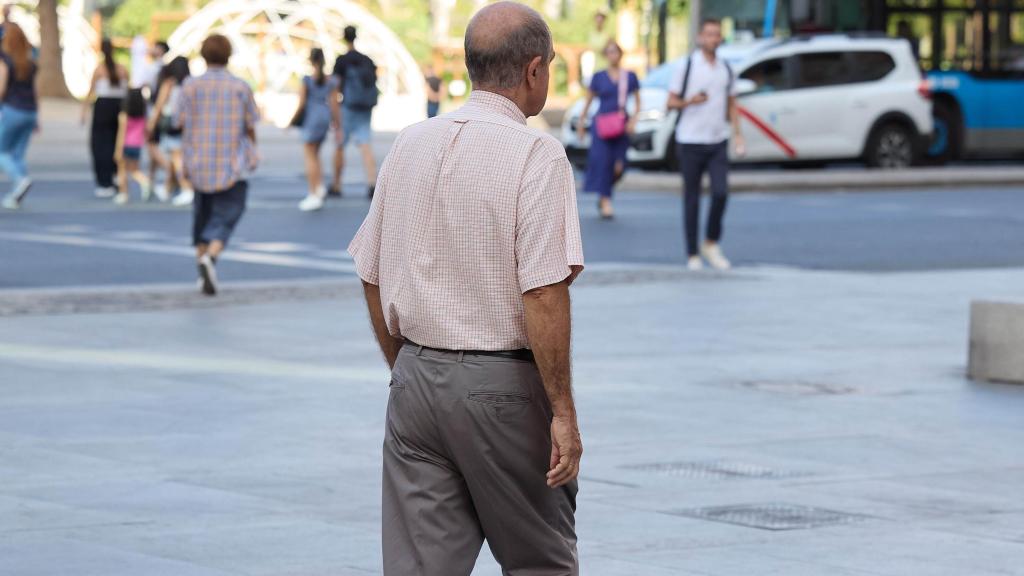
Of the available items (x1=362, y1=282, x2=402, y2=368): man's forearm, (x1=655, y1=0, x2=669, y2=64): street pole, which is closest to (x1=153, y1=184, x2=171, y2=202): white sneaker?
(x1=655, y1=0, x2=669, y2=64): street pole

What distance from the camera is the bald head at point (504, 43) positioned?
4.02m

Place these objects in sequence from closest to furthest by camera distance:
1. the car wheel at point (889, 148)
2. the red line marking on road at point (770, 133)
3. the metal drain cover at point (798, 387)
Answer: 1. the metal drain cover at point (798, 387)
2. the red line marking on road at point (770, 133)
3. the car wheel at point (889, 148)

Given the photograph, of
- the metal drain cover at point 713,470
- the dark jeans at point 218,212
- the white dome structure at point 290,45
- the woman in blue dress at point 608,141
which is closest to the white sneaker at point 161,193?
the woman in blue dress at point 608,141

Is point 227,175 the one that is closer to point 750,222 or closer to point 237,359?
point 237,359

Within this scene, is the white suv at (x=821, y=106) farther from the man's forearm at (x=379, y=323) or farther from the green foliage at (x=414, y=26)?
the green foliage at (x=414, y=26)

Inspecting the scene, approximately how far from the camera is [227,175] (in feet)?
43.5

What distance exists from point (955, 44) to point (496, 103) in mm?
28029

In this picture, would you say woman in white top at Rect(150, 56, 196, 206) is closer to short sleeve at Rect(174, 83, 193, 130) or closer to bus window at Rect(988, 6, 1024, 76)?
short sleeve at Rect(174, 83, 193, 130)

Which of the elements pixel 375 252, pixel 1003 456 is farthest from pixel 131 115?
pixel 375 252

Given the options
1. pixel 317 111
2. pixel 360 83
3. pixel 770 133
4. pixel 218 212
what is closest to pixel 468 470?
pixel 218 212

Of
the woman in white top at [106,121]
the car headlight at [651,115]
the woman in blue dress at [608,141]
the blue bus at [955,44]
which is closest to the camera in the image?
the woman in blue dress at [608,141]

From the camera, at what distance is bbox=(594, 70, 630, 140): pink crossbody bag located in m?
20.6

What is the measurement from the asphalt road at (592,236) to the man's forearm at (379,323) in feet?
33.0

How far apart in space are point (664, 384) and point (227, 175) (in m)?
4.52
